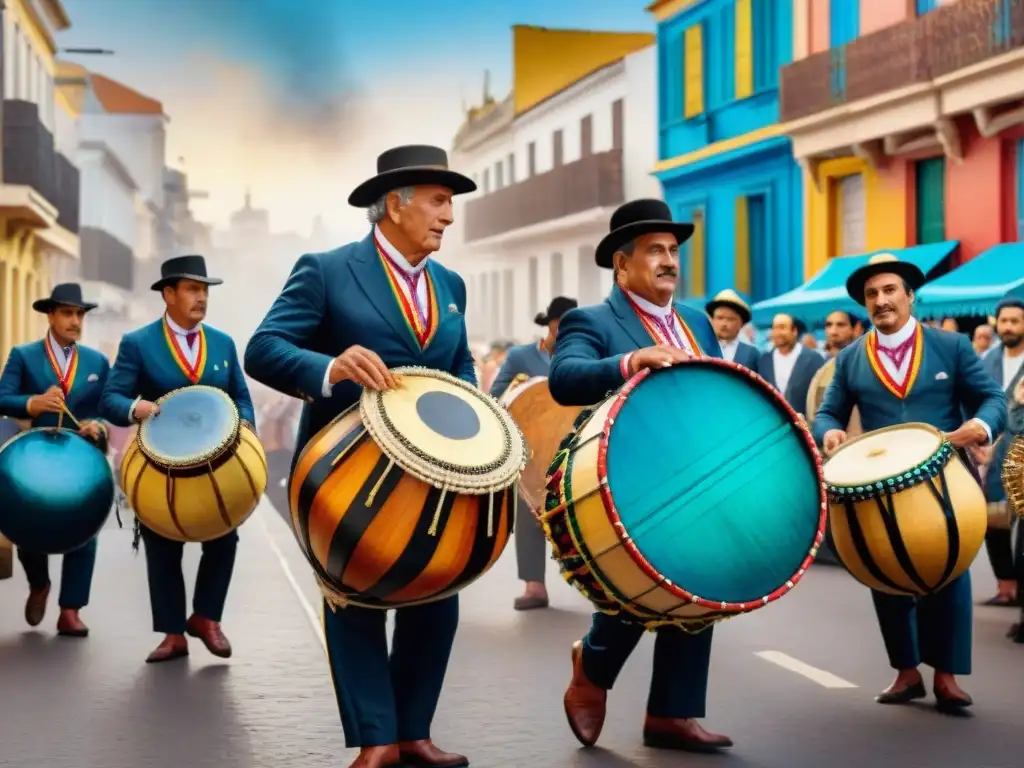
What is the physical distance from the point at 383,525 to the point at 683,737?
73.0 inches

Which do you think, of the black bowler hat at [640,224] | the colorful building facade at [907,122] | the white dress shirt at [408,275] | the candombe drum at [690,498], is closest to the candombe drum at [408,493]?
the candombe drum at [690,498]

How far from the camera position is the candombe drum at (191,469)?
9398mm

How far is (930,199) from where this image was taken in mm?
26047

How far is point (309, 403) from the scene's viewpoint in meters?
6.61

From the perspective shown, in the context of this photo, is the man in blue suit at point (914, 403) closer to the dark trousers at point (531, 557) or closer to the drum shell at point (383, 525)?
the drum shell at point (383, 525)

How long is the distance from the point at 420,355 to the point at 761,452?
47.5 inches

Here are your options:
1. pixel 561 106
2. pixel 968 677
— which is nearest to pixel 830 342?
pixel 968 677

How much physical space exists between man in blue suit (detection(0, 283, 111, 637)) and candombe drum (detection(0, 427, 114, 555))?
0.21 m

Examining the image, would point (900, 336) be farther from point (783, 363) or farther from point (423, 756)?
point (783, 363)

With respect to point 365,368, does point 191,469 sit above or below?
below

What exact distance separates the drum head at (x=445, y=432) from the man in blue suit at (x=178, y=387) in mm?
3648

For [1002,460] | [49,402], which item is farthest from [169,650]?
[1002,460]

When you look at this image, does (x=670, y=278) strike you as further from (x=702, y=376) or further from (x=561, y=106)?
(x=561, y=106)

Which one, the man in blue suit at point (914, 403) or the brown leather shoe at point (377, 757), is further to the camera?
the man in blue suit at point (914, 403)
